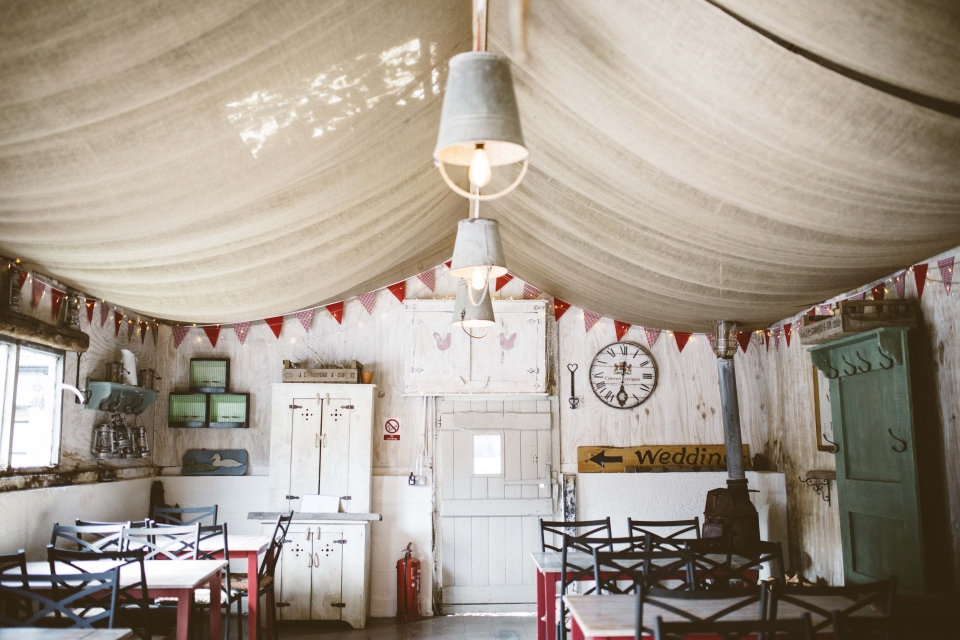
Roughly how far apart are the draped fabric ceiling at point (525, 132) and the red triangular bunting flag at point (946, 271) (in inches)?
7.2

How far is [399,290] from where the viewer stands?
790cm

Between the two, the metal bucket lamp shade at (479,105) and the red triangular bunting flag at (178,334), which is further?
the red triangular bunting flag at (178,334)

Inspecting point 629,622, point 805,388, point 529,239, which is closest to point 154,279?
point 529,239

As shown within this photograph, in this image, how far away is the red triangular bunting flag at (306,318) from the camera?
25.8 ft

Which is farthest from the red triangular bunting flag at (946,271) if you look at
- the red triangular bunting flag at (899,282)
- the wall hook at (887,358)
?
the wall hook at (887,358)

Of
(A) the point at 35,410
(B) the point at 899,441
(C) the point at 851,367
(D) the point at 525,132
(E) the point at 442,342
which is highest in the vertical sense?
(D) the point at 525,132

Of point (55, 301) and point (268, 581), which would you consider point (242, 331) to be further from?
point (268, 581)

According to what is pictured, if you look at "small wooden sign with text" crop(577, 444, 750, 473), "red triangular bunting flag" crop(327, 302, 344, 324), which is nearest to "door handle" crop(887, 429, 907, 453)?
"small wooden sign with text" crop(577, 444, 750, 473)

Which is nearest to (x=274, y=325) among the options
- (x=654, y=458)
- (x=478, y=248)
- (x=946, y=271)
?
(x=654, y=458)

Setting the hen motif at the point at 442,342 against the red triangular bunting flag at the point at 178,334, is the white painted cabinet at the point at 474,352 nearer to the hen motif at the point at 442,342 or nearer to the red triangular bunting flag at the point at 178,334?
the hen motif at the point at 442,342

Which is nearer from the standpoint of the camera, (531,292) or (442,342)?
(442,342)

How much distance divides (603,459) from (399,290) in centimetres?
275

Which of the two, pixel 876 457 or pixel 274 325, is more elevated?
pixel 274 325

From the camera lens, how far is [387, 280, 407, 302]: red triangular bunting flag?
7.89 meters
